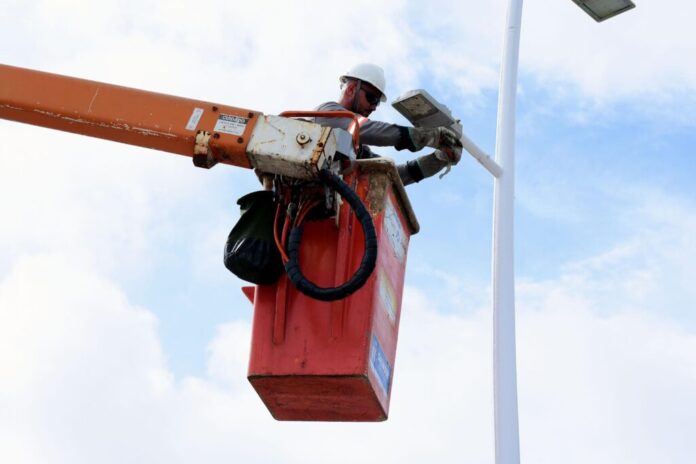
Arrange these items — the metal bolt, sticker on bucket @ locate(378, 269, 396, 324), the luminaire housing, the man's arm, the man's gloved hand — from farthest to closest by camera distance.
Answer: the luminaire housing → the man's gloved hand → the man's arm → sticker on bucket @ locate(378, 269, 396, 324) → the metal bolt

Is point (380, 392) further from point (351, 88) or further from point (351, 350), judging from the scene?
point (351, 88)

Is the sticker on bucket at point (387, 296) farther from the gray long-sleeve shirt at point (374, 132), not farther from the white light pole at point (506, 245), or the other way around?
the white light pole at point (506, 245)

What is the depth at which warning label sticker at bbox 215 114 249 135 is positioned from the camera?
23.2ft

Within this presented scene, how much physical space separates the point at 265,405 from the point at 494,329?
1.81 metres

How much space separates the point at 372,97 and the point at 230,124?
79.4 inches

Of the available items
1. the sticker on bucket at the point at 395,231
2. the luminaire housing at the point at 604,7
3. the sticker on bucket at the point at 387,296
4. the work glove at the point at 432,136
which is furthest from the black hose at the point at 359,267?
the luminaire housing at the point at 604,7

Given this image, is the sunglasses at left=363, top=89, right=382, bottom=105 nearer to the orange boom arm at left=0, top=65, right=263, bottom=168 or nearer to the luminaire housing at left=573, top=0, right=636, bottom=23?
the luminaire housing at left=573, top=0, right=636, bottom=23

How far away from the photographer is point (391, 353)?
25.0ft

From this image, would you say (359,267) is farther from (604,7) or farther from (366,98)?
(604,7)

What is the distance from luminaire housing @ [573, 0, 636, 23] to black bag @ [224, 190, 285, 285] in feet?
10.2

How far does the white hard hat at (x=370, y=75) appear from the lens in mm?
8898

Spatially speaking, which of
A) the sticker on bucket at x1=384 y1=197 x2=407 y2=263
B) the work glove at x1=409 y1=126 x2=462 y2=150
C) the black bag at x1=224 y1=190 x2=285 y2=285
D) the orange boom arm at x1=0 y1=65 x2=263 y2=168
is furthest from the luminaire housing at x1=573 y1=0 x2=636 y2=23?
the orange boom arm at x1=0 y1=65 x2=263 y2=168

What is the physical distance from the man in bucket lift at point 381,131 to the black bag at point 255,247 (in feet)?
2.00

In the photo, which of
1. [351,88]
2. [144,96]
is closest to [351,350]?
[144,96]
